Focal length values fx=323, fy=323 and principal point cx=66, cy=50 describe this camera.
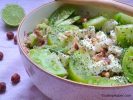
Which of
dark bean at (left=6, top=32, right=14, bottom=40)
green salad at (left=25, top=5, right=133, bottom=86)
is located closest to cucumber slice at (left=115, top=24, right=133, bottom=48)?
green salad at (left=25, top=5, right=133, bottom=86)

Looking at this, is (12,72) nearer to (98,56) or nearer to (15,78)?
(15,78)

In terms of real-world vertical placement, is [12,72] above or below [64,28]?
below

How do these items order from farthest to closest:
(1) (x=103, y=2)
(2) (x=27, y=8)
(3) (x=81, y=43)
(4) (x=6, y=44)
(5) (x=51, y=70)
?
(2) (x=27, y=8) → (4) (x=6, y=44) → (1) (x=103, y=2) → (3) (x=81, y=43) → (5) (x=51, y=70)

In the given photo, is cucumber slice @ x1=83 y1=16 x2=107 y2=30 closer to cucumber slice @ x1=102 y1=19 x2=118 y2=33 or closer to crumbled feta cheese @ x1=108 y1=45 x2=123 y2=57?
cucumber slice @ x1=102 y1=19 x2=118 y2=33

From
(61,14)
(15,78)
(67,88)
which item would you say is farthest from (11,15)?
(67,88)

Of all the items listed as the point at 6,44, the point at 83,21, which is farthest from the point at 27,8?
the point at 83,21

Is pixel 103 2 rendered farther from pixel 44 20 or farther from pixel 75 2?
pixel 44 20
